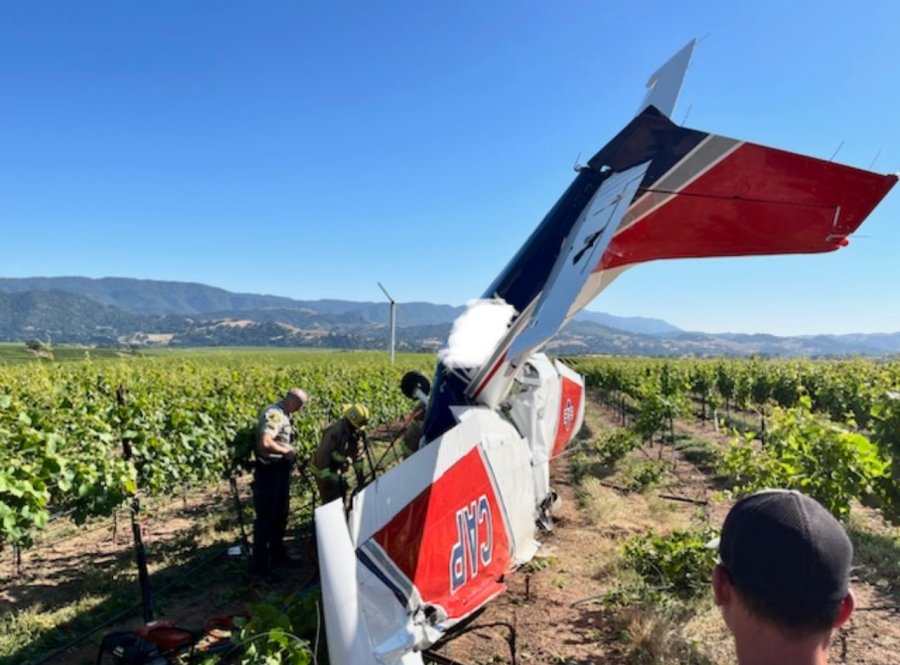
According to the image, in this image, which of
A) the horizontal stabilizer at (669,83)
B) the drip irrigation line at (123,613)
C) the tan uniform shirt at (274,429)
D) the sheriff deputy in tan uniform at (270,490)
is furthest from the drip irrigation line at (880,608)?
the drip irrigation line at (123,613)

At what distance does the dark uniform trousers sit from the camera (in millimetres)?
7156

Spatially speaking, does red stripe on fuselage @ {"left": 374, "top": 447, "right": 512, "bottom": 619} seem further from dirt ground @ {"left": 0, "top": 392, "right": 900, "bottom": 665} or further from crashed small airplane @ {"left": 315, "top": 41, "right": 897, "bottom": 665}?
dirt ground @ {"left": 0, "top": 392, "right": 900, "bottom": 665}

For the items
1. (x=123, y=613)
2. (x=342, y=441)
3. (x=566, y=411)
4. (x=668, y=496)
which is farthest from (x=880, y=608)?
(x=123, y=613)

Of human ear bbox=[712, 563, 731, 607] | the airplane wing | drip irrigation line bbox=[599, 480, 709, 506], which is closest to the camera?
human ear bbox=[712, 563, 731, 607]

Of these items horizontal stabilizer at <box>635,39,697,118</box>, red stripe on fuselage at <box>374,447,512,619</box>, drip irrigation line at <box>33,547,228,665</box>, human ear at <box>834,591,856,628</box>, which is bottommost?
drip irrigation line at <box>33,547,228,665</box>

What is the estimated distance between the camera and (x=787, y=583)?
1368 millimetres

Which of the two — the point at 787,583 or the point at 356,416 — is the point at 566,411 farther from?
the point at 787,583

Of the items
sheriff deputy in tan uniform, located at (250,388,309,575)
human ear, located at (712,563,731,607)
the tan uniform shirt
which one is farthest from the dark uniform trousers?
human ear, located at (712,563,731,607)

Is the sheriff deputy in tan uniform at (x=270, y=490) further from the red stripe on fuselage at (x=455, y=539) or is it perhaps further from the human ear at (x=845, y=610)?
the human ear at (x=845, y=610)

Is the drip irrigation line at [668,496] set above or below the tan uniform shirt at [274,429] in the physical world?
below

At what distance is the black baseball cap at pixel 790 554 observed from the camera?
1366mm

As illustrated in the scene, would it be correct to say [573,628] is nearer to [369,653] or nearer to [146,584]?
[369,653]

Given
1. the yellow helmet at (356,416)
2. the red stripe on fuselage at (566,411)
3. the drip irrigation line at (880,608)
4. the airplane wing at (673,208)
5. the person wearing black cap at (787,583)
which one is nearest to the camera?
the person wearing black cap at (787,583)

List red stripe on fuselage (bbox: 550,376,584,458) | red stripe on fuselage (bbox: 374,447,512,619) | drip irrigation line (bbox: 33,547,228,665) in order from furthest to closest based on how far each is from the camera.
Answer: red stripe on fuselage (bbox: 550,376,584,458)
drip irrigation line (bbox: 33,547,228,665)
red stripe on fuselage (bbox: 374,447,512,619)
